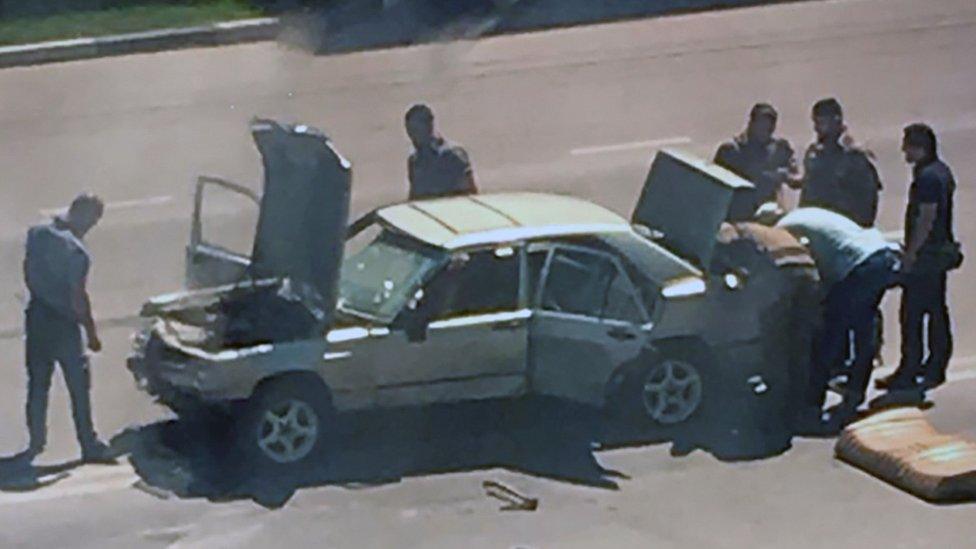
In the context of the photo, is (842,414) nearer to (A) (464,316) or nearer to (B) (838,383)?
(B) (838,383)

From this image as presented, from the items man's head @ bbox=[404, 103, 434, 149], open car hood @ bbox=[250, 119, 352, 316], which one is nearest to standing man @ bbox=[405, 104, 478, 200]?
man's head @ bbox=[404, 103, 434, 149]

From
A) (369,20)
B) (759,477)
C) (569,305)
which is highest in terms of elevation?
(369,20)

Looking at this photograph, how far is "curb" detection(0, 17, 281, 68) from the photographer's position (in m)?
21.3

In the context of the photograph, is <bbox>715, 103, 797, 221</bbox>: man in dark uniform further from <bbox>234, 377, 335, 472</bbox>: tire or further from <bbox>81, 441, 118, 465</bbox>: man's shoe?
<bbox>81, 441, 118, 465</bbox>: man's shoe

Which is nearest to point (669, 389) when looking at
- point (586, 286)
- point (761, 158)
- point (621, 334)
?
point (621, 334)

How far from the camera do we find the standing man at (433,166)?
14.4 meters

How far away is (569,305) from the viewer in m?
13.2

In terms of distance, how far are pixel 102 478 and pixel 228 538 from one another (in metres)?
1.10

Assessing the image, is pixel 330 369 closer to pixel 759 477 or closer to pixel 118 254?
pixel 759 477

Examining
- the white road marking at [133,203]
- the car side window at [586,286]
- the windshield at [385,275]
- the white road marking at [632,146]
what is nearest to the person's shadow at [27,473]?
the windshield at [385,275]

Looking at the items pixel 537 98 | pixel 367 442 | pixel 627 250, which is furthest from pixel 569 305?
pixel 537 98

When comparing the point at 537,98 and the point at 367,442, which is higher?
the point at 537,98

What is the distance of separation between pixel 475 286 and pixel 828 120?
2497 millimetres

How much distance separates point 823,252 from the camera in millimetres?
13562
